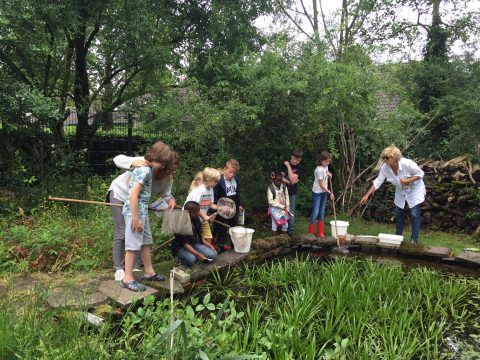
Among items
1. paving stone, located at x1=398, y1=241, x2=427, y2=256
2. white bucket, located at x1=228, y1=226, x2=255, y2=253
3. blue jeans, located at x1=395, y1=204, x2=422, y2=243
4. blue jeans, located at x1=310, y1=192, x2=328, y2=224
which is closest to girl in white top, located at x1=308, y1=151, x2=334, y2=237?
blue jeans, located at x1=310, y1=192, x2=328, y2=224

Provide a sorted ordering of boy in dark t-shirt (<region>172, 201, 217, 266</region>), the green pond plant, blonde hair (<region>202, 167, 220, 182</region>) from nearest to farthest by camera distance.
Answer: the green pond plant
boy in dark t-shirt (<region>172, 201, 217, 266</region>)
blonde hair (<region>202, 167, 220, 182</region>)

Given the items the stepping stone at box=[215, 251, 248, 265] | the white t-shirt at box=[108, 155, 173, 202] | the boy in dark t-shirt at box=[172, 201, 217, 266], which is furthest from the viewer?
the stepping stone at box=[215, 251, 248, 265]

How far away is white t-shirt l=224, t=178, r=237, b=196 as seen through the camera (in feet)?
17.3

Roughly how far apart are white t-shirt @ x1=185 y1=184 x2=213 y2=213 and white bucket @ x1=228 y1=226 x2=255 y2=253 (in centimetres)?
52

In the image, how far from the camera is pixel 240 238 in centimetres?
500

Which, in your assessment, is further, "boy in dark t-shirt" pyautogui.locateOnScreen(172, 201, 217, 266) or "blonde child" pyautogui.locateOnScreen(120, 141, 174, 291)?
"boy in dark t-shirt" pyautogui.locateOnScreen(172, 201, 217, 266)

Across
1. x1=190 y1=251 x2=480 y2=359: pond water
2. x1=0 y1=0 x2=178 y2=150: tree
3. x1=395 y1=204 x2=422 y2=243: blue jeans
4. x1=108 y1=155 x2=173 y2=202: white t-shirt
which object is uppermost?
x1=0 y1=0 x2=178 y2=150: tree

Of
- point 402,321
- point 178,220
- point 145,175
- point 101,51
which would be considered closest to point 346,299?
point 402,321

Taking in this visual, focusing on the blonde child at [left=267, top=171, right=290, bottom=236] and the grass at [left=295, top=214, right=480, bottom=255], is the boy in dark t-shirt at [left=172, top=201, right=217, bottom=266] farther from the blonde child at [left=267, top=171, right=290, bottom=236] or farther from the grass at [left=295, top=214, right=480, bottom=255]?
the grass at [left=295, top=214, right=480, bottom=255]

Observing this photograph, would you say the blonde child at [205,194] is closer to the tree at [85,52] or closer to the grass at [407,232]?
the grass at [407,232]

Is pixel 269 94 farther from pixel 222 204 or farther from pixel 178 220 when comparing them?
pixel 178 220

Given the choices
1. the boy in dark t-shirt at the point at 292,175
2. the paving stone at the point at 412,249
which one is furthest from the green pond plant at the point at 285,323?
the boy in dark t-shirt at the point at 292,175

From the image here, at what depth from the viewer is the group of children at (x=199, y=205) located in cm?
366

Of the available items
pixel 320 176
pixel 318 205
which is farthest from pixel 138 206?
pixel 318 205
